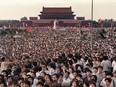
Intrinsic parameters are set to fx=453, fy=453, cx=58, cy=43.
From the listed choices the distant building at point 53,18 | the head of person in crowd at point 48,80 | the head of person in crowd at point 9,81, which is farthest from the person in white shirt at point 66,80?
the distant building at point 53,18

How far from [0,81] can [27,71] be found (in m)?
1.59

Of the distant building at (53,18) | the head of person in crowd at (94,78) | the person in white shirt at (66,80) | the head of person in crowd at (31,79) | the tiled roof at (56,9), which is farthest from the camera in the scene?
the tiled roof at (56,9)

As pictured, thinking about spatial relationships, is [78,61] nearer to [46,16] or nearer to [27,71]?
[27,71]

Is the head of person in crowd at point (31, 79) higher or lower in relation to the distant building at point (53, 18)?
higher

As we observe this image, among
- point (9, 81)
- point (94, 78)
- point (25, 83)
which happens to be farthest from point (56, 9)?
point (25, 83)

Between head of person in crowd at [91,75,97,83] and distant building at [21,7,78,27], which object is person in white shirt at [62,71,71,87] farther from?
distant building at [21,7,78,27]

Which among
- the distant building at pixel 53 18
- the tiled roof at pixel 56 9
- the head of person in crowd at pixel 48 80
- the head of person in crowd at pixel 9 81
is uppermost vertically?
the head of person in crowd at pixel 48 80

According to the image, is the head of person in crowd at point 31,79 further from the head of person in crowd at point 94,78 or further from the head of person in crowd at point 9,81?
the head of person in crowd at point 94,78

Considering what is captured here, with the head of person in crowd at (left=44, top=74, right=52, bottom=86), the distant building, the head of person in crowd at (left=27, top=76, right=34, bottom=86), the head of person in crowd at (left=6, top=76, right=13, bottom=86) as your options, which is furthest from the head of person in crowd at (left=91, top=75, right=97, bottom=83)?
the distant building

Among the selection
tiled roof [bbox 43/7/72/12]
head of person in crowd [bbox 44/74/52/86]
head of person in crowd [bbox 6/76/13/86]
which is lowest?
tiled roof [bbox 43/7/72/12]

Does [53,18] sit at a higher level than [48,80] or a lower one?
lower

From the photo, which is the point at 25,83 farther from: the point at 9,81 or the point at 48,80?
the point at 9,81

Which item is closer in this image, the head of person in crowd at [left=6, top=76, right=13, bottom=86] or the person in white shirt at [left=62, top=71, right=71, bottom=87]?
the person in white shirt at [left=62, top=71, right=71, bottom=87]

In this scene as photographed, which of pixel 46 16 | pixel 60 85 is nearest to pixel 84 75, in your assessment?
pixel 60 85
